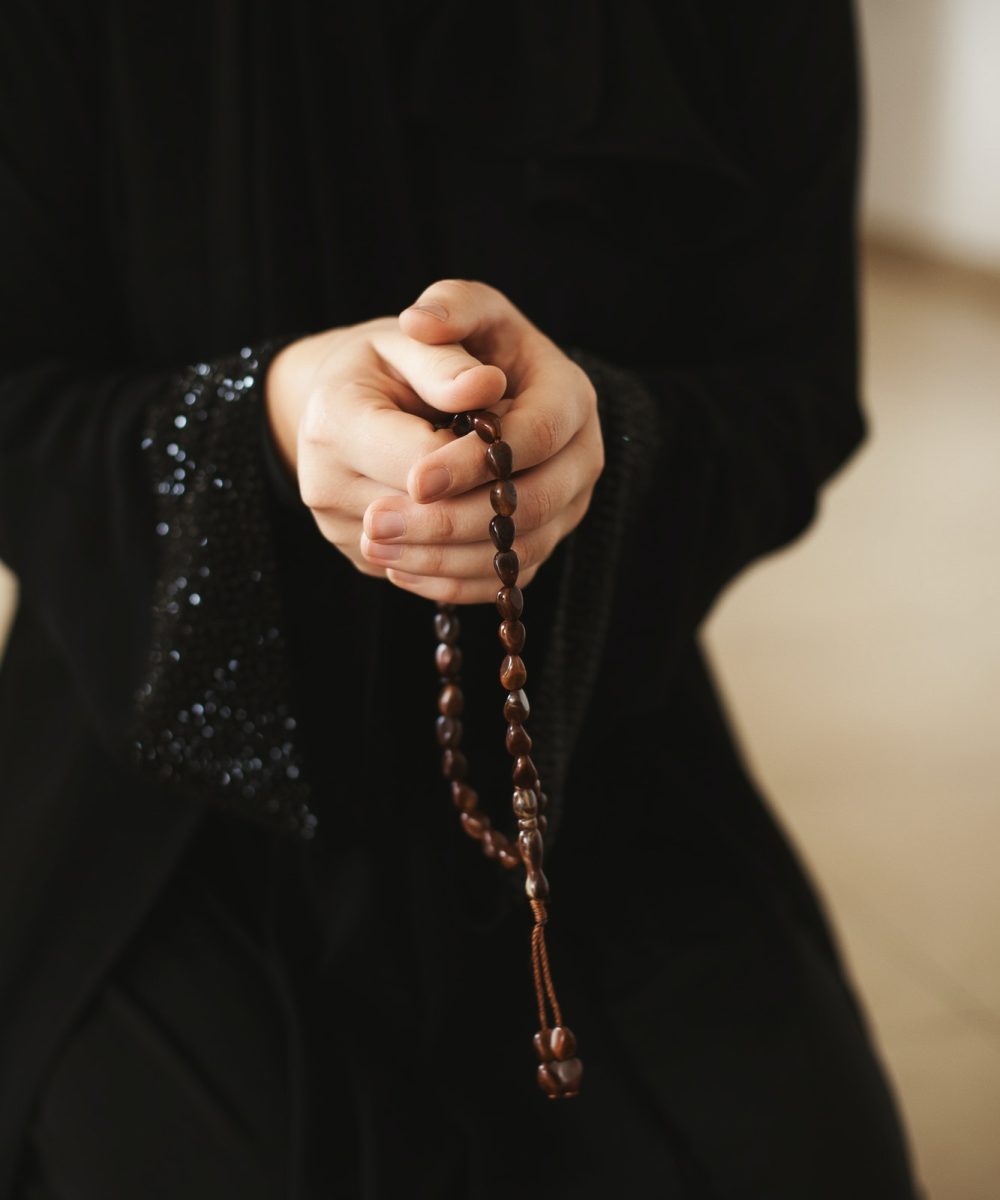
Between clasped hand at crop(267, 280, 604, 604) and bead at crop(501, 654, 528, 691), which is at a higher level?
clasped hand at crop(267, 280, 604, 604)

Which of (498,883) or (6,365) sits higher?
(6,365)

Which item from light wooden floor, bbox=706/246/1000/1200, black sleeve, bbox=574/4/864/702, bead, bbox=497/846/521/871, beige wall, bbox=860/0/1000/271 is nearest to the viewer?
bead, bbox=497/846/521/871

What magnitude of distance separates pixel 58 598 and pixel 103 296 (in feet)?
0.66

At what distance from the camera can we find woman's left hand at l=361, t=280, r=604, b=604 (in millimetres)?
472

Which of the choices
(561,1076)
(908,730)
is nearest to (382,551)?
(561,1076)

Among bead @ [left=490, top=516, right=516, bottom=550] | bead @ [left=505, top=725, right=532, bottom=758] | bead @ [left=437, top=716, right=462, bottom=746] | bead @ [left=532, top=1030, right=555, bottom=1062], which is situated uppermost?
bead @ [left=490, top=516, right=516, bottom=550]

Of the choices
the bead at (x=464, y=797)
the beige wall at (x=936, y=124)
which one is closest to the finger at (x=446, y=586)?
the bead at (x=464, y=797)

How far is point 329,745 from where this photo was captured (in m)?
0.70

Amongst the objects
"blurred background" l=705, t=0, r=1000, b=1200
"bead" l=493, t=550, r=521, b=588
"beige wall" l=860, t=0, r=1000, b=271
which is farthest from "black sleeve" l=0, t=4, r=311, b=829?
"beige wall" l=860, t=0, r=1000, b=271

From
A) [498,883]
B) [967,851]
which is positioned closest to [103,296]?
[498,883]

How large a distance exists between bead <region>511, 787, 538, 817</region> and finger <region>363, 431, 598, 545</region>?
0.32 feet

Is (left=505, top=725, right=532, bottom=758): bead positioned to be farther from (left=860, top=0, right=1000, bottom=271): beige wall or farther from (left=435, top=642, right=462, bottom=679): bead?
(left=860, top=0, right=1000, bottom=271): beige wall

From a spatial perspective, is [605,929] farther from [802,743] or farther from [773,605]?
[773,605]

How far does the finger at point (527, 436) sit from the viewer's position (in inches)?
18.0
